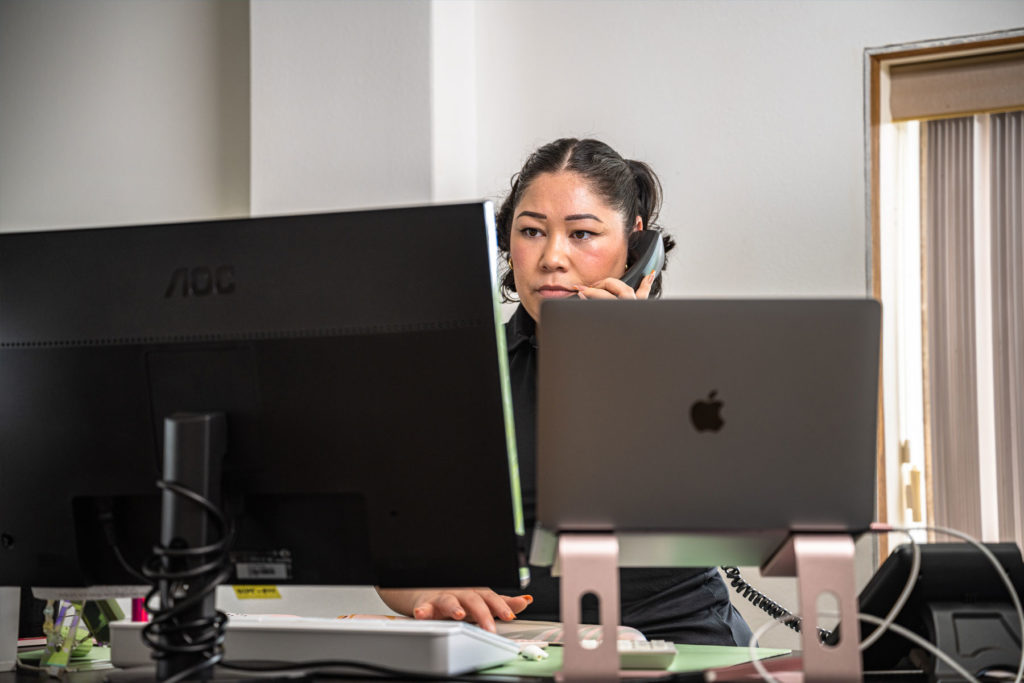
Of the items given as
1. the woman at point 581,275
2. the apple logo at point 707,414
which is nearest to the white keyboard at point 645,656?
the apple logo at point 707,414

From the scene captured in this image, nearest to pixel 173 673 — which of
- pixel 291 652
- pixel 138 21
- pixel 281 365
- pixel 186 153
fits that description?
pixel 291 652

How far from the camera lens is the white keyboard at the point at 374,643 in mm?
1033

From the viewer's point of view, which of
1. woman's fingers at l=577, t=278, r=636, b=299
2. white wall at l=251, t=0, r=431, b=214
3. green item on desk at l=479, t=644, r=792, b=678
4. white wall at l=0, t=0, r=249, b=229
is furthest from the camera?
white wall at l=0, t=0, r=249, b=229

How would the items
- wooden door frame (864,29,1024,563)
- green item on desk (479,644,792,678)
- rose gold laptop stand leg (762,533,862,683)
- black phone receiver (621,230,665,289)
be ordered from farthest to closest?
wooden door frame (864,29,1024,563) < black phone receiver (621,230,665,289) < green item on desk (479,644,792,678) < rose gold laptop stand leg (762,533,862,683)

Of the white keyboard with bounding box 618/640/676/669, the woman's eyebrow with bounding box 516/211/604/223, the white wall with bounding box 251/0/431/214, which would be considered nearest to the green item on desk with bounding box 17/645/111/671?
the white keyboard with bounding box 618/640/676/669

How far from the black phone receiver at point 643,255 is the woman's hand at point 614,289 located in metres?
0.02

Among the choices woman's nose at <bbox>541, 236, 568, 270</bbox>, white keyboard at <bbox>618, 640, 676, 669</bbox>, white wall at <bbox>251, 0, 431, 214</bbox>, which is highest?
white wall at <bbox>251, 0, 431, 214</bbox>

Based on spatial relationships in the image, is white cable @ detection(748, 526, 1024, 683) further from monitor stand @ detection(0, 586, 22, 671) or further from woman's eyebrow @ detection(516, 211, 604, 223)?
woman's eyebrow @ detection(516, 211, 604, 223)

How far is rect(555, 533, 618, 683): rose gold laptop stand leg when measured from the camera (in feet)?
2.97

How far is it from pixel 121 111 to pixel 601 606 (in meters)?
3.08

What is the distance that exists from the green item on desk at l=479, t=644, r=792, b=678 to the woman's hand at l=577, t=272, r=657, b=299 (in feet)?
2.40

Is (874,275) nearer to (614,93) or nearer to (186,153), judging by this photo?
(614,93)

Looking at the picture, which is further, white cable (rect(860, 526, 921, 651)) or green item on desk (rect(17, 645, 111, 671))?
green item on desk (rect(17, 645, 111, 671))

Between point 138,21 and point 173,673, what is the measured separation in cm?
301
